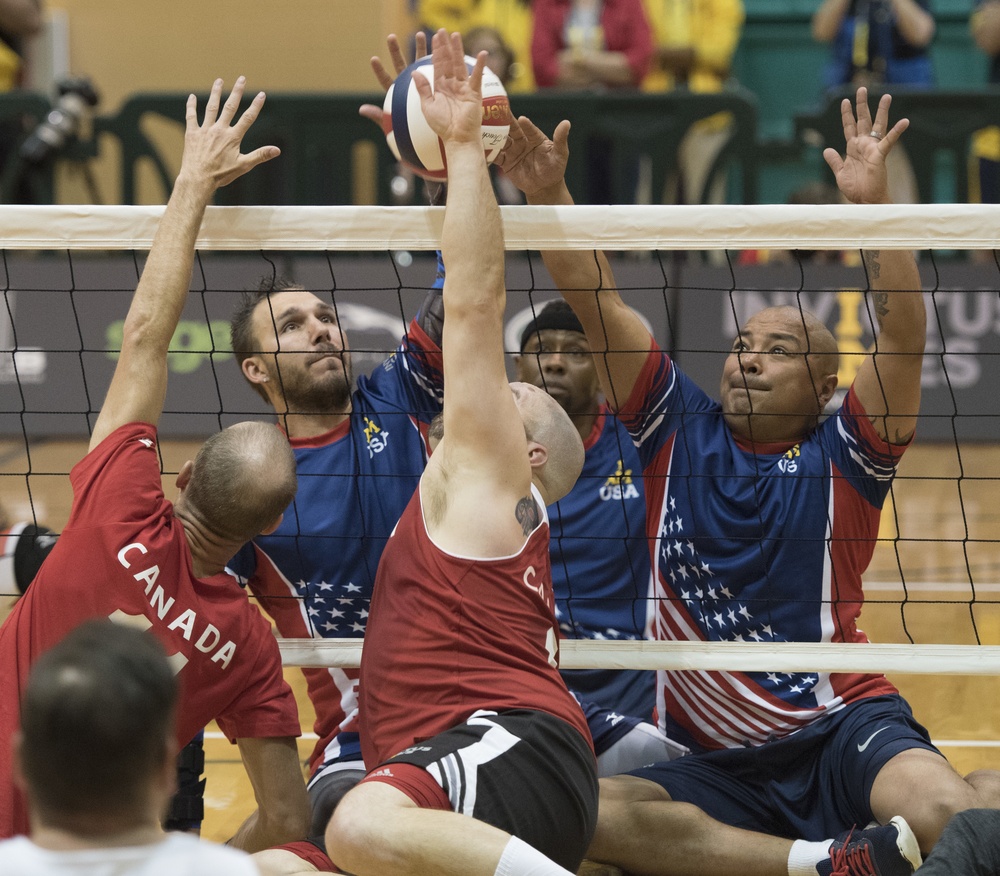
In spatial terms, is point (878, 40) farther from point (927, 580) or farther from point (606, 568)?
point (606, 568)

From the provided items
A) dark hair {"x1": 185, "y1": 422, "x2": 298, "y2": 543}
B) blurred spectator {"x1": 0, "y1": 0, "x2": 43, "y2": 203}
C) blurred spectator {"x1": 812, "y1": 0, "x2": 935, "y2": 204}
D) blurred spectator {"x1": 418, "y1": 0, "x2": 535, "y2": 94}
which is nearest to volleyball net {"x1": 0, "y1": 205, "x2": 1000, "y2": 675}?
dark hair {"x1": 185, "y1": 422, "x2": 298, "y2": 543}

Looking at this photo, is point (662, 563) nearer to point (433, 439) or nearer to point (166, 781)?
point (433, 439)

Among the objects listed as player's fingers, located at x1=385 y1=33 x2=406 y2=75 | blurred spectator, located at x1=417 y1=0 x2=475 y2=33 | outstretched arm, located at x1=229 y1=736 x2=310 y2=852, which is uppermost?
blurred spectator, located at x1=417 y1=0 x2=475 y2=33

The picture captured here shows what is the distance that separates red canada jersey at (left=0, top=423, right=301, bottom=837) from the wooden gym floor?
0.75 metres

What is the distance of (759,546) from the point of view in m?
3.71

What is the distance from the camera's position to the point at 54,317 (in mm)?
9211

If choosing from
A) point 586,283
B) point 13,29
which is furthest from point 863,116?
point 13,29

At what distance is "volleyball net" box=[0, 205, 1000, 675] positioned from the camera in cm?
356

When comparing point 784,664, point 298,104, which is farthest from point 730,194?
point 784,664

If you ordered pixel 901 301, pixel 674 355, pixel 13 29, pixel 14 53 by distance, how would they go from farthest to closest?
pixel 14 53, pixel 13 29, pixel 674 355, pixel 901 301

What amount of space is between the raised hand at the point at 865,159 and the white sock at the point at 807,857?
5.72 feet

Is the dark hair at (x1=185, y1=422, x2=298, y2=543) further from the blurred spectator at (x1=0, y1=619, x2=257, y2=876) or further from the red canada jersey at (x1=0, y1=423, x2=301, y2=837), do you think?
the blurred spectator at (x1=0, y1=619, x2=257, y2=876)

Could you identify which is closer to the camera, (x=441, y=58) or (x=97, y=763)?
(x=97, y=763)

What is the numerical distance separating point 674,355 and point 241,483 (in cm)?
608
